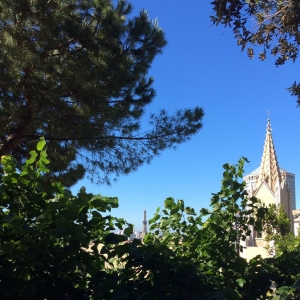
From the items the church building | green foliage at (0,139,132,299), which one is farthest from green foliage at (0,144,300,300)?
the church building

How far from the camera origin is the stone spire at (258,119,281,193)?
112 feet

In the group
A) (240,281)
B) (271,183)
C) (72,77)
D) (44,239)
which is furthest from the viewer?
(271,183)

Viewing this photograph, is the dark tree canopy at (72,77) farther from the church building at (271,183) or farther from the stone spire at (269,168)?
the stone spire at (269,168)

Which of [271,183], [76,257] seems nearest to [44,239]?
[76,257]

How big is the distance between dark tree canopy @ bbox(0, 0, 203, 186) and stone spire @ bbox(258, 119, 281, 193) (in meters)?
27.6

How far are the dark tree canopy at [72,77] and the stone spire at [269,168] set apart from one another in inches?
1085

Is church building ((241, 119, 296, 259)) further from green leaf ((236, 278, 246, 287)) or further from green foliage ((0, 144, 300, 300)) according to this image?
green foliage ((0, 144, 300, 300))

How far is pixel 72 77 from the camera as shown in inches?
273

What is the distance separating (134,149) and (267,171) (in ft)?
94.7

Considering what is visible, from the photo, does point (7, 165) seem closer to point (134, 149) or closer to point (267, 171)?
point (134, 149)

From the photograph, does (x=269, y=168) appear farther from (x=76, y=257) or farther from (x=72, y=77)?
(x=76, y=257)

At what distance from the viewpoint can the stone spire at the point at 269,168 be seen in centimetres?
3419

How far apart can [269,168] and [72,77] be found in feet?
101

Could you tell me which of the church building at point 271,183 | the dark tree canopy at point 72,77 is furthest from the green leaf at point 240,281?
the church building at point 271,183
